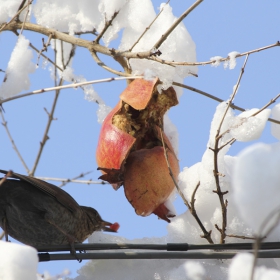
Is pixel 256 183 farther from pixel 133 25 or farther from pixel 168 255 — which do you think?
pixel 133 25

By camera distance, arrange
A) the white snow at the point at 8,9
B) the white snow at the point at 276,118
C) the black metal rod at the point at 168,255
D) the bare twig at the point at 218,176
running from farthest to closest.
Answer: the white snow at the point at 8,9, the white snow at the point at 276,118, the bare twig at the point at 218,176, the black metal rod at the point at 168,255

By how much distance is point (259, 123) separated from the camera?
2398mm

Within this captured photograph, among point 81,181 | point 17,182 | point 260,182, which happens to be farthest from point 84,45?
point 260,182

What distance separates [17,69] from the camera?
2.79m

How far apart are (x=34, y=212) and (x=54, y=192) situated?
12 centimetres

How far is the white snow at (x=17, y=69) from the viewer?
2.78 metres

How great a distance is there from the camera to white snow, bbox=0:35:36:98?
2.78 metres

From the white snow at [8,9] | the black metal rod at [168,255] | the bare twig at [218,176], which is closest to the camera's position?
the black metal rod at [168,255]

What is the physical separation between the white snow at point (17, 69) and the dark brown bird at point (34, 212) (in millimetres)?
393

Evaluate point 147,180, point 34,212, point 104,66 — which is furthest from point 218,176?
point 34,212

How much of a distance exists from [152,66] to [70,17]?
0.71m

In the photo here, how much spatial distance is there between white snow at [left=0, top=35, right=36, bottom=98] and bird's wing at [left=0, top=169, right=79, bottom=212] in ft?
1.33

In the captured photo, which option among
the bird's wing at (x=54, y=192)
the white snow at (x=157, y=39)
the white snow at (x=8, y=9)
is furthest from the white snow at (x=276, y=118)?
the white snow at (x=8, y=9)

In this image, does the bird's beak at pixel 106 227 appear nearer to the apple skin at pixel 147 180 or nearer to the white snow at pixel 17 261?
the apple skin at pixel 147 180
